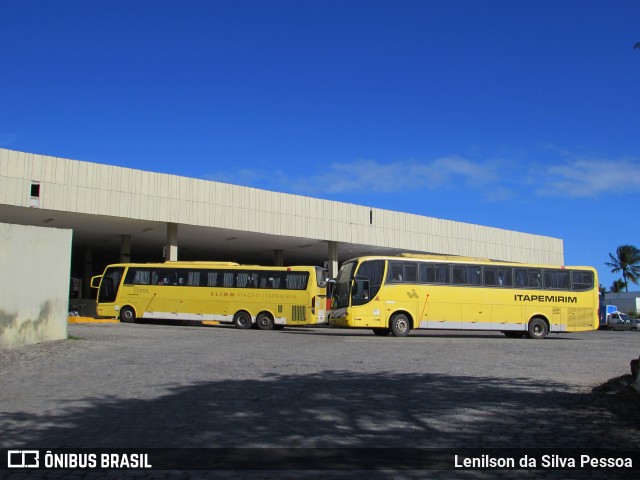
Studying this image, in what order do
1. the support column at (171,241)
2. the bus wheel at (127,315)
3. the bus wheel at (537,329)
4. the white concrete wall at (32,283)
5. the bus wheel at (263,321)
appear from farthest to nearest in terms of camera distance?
the support column at (171,241) < the bus wheel at (127,315) < the bus wheel at (263,321) < the bus wheel at (537,329) < the white concrete wall at (32,283)

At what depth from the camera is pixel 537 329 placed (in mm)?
25438

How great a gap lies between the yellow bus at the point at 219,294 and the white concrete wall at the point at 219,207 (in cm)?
461

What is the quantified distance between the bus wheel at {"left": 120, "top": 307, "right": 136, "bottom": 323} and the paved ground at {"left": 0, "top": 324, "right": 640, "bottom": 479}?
54.0ft

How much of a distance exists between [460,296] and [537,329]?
3575 mm

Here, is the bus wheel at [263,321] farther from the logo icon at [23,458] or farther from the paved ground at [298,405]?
the logo icon at [23,458]

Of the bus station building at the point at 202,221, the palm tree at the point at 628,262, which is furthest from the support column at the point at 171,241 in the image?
the palm tree at the point at 628,262

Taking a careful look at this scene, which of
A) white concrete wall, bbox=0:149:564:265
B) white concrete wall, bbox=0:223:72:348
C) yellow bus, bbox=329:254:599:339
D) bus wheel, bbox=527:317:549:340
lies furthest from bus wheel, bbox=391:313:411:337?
white concrete wall, bbox=0:149:564:265

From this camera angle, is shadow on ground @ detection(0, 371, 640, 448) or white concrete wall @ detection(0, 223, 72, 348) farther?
white concrete wall @ detection(0, 223, 72, 348)

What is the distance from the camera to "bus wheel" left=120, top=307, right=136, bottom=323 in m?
29.8

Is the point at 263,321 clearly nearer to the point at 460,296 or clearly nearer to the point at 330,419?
the point at 460,296

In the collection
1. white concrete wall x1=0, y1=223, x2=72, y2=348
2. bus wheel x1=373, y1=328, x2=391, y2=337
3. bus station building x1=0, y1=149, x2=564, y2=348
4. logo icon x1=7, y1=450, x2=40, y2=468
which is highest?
bus station building x1=0, y1=149, x2=564, y2=348

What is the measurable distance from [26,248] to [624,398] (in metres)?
12.4

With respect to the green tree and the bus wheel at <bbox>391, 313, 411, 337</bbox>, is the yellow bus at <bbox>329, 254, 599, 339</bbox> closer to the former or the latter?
the bus wheel at <bbox>391, 313, 411, 337</bbox>

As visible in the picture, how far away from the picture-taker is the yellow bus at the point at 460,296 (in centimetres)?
2389
